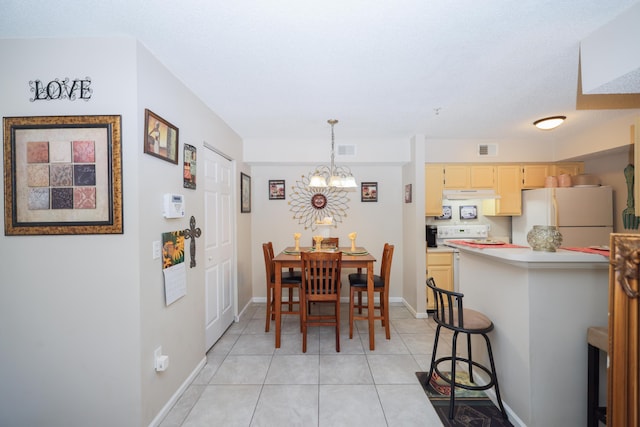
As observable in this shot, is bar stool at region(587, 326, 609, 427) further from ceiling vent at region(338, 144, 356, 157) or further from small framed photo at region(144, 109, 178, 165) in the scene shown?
ceiling vent at region(338, 144, 356, 157)

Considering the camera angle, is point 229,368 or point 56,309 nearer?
point 56,309

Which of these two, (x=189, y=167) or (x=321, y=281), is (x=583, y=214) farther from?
(x=189, y=167)

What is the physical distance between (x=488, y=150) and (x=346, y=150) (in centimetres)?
202

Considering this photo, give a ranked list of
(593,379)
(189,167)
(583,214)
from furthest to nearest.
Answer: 1. (583,214)
2. (189,167)
3. (593,379)

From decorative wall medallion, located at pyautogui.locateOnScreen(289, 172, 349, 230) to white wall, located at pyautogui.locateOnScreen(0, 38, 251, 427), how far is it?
8.68 feet

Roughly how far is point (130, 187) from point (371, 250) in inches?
130

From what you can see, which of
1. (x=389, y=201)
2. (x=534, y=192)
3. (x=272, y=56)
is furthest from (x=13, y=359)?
(x=534, y=192)

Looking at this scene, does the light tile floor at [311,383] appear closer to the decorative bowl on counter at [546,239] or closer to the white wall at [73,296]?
the white wall at [73,296]

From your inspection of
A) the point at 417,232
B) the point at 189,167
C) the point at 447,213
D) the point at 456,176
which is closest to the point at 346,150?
the point at 417,232

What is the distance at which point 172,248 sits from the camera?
6.25ft

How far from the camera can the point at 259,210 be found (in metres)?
4.15

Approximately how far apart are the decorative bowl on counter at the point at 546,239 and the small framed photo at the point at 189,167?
2.47 metres

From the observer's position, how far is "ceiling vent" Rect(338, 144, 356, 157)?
3.81m

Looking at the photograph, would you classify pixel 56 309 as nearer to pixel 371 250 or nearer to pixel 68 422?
pixel 68 422
